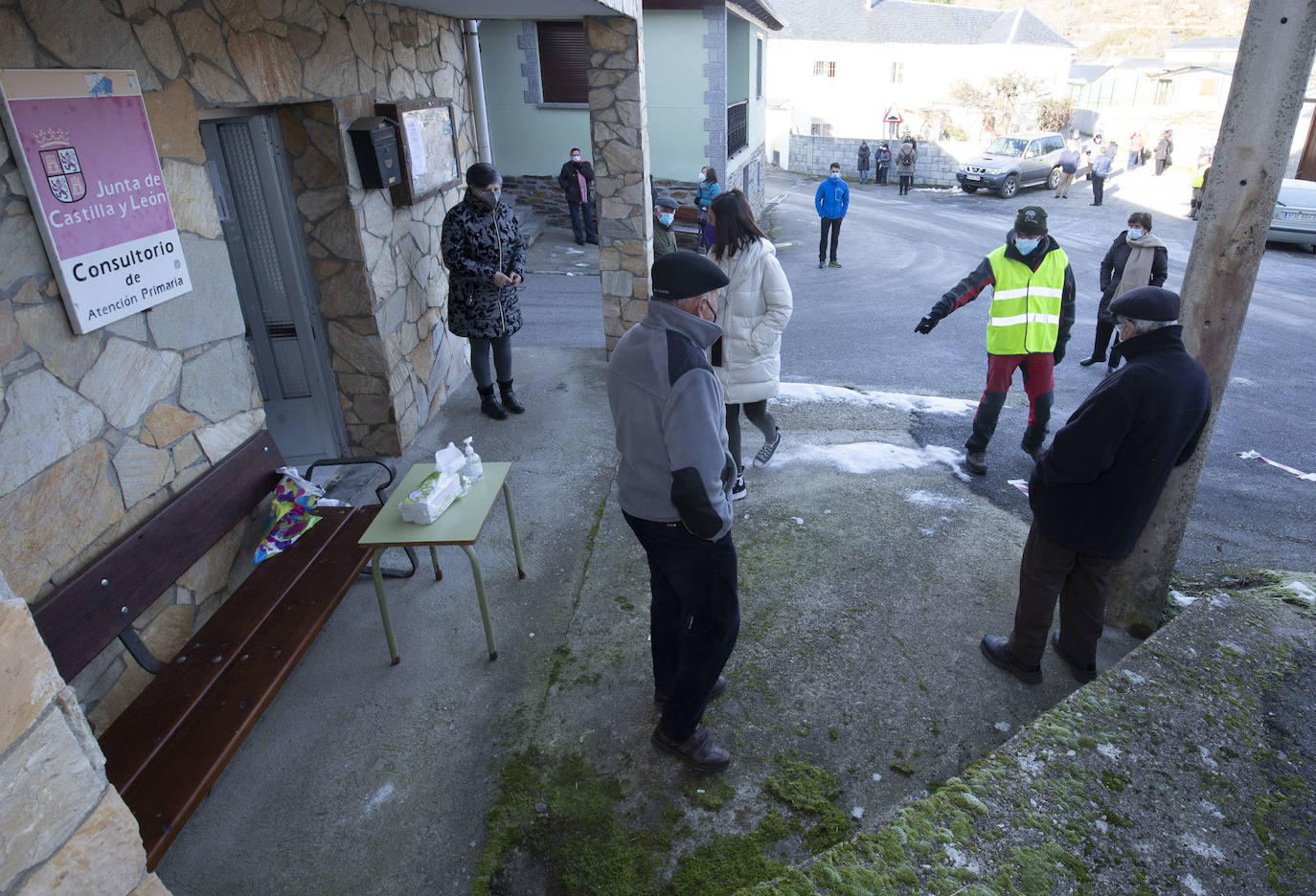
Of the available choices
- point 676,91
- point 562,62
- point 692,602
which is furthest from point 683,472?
point 562,62

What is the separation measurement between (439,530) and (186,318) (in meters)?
1.49

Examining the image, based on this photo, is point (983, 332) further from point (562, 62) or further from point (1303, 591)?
point (562, 62)

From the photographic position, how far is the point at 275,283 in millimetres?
5039

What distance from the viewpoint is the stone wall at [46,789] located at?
1490mm

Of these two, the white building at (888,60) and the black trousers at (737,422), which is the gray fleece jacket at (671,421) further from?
the white building at (888,60)

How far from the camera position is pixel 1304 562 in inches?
181

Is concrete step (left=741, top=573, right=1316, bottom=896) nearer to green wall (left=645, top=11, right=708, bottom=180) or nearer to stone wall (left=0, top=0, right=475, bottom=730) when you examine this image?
stone wall (left=0, top=0, right=475, bottom=730)

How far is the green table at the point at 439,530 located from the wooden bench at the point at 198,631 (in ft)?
1.05

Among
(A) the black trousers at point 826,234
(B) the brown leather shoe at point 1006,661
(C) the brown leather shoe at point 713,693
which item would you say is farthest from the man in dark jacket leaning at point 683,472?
(A) the black trousers at point 826,234

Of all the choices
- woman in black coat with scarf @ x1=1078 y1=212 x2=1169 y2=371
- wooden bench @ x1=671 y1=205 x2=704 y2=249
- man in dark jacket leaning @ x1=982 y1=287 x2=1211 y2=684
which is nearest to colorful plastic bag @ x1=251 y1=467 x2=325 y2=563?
man in dark jacket leaning @ x1=982 y1=287 x2=1211 y2=684

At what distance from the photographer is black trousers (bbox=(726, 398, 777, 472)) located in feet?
15.7

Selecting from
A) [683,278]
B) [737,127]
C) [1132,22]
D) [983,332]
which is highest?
[1132,22]

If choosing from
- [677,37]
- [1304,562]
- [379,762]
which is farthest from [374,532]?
[677,37]

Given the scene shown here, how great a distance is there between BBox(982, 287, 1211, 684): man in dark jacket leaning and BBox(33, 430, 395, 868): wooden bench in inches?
117
